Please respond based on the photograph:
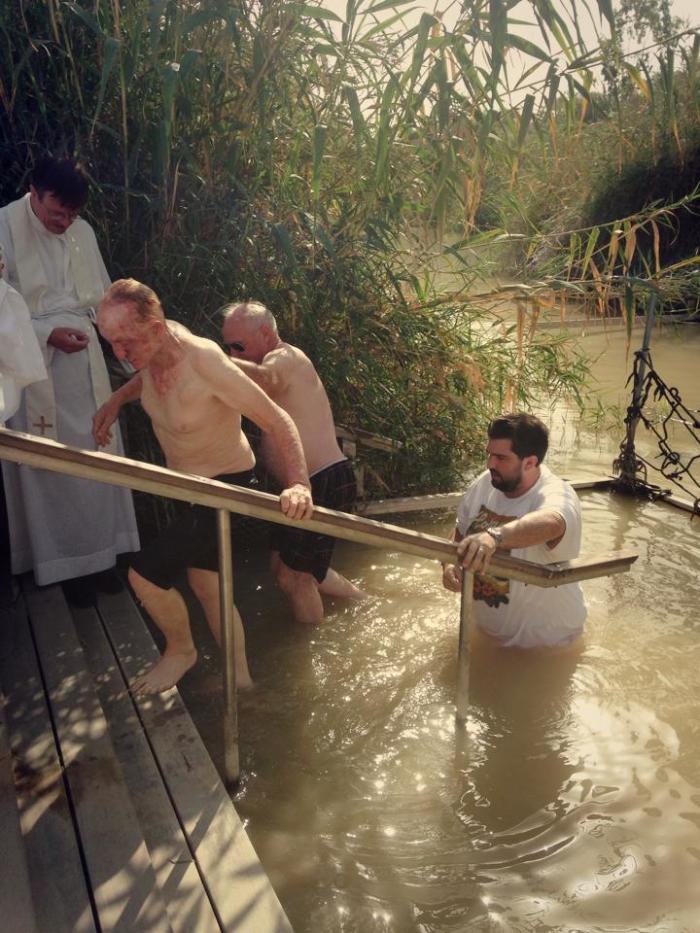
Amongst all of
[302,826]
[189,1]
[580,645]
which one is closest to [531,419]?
[580,645]

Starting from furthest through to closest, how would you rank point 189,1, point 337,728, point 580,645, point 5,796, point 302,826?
point 189,1
point 580,645
point 337,728
point 302,826
point 5,796

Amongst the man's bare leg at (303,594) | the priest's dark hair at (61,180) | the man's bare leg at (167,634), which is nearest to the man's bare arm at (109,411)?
the man's bare leg at (167,634)

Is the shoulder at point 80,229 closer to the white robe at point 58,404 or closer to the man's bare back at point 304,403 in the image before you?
the white robe at point 58,404

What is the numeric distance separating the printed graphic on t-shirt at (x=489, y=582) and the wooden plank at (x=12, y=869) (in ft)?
5.92

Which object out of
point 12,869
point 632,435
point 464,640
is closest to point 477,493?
point 464,640

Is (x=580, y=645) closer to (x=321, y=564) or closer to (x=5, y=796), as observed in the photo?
(x=321, y=564)

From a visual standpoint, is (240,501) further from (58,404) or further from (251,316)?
(58,404)

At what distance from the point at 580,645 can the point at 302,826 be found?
152cm

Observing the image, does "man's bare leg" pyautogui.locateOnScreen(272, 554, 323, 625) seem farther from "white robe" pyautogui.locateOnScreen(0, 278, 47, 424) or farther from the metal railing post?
the metal railing post

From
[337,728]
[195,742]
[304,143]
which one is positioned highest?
[304,143]

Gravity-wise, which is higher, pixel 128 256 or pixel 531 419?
pixel 128 256

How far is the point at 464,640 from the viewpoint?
8.61 ft

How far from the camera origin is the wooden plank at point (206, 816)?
6.44 feet

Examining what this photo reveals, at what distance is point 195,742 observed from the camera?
8.54 feet
